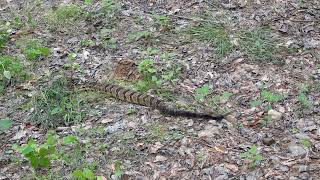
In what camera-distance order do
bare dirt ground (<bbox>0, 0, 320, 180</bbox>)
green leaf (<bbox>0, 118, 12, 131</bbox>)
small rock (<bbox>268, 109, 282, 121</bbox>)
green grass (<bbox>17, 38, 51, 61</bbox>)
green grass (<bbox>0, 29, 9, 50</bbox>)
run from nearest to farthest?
1. bare dirt ground (<bbox>0, 0, 320, 180</bbox>)
2. small rock (<bbox>268, 109, 282, 121</bbox>)
3. green leaf (<bbox>0, 118, 12, 131</bbox>)
4. green grass (<bbox>17, 38, 51, 61</bbox>)
5. green grass (<bbox>0, 29, 9, 50</bbox>)

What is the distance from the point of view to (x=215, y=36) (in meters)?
6.32

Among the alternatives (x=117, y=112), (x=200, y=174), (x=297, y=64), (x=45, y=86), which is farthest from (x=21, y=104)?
(x=297, y=64)

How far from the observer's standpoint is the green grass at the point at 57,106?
17.0 feet

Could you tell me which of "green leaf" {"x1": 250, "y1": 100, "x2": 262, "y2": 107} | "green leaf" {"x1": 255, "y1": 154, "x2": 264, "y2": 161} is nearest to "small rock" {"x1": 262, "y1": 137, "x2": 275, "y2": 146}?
"green leaf" {"x1": 255, "y1": 154, "x2": 264, "y2": 161}

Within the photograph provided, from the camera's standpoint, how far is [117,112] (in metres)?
5.27

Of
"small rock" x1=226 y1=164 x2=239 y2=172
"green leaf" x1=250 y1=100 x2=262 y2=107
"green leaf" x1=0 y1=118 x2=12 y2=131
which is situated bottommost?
"small rock" x1=226 y1=164 x2=239 y2=172

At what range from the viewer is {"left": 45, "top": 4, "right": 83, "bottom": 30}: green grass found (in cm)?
723

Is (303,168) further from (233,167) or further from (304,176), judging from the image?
(233,167)

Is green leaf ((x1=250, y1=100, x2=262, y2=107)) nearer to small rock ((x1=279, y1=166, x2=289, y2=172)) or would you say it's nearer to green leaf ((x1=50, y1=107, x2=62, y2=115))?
small rock ((x1=279, y1=166, x2=289, y2=172))

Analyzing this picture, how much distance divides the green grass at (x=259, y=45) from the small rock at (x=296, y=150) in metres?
1.66

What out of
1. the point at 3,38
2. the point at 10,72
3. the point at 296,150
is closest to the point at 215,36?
the point at 296,150

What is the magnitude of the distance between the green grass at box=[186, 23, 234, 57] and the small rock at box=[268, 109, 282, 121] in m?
1.32

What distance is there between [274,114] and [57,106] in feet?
7.70

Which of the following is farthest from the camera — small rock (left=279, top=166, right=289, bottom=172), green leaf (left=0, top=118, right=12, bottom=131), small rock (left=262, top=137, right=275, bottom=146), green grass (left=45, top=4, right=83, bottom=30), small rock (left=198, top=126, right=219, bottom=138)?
green grass (left=45, top=4, right=83, bottom=30)
